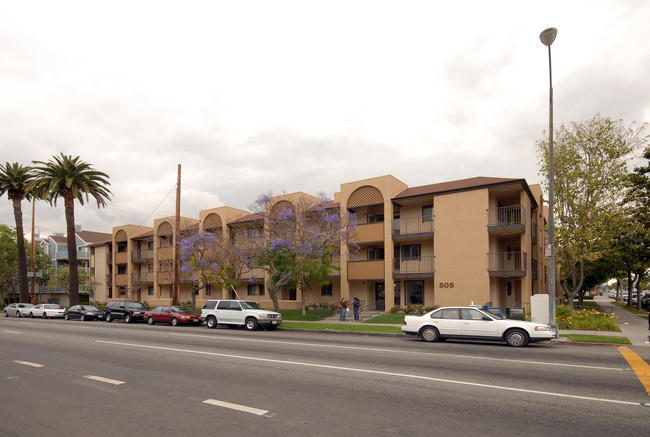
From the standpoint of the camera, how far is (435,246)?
27797 mm

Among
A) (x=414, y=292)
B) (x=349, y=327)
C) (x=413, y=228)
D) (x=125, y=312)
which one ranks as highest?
(x=413, y=228)

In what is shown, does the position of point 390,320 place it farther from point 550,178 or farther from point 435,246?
point 550,178

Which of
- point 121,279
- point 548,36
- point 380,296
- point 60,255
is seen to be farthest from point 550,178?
point 60,255

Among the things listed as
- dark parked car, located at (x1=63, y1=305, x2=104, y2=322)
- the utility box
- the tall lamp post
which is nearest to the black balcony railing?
the utility box

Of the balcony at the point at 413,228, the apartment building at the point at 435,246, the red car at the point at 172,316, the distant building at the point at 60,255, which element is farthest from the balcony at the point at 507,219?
the distant building at the point at 60,255

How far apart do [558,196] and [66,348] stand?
26.5 meters

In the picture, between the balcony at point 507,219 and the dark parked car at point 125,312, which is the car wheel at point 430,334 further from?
the dark parked car at point 125,312

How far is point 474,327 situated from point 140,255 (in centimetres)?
4216

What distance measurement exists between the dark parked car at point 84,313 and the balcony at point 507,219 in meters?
27.6

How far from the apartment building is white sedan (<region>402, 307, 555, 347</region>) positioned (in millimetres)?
10704

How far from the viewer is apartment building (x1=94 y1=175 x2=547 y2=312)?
26.1 m

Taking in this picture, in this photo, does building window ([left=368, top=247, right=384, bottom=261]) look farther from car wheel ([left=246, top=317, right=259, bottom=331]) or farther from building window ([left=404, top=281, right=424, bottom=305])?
car wheel ([left=246, top=317, right=259, bottom=331])

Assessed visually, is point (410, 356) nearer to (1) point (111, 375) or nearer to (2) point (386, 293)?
(1) point (111, 375)

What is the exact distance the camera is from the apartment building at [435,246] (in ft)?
85.6
